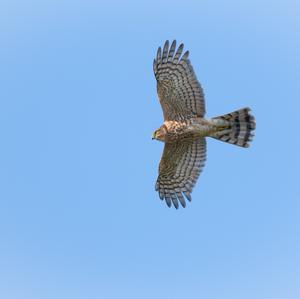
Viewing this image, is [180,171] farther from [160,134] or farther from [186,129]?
[186,129]

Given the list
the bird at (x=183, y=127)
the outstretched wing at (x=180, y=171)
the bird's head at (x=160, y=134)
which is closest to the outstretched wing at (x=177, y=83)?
the bird at (x=183, y=127)

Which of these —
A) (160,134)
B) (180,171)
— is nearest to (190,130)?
(160,134)

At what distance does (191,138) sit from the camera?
22.5 m

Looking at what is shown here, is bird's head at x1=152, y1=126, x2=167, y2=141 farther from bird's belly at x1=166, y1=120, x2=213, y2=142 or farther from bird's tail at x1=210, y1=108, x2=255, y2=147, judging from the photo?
bird's tail at x1=210, y1=108, x2=255, y2=147

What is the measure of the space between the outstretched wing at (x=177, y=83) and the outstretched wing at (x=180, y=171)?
97cm

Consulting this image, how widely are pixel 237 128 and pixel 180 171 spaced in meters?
1.47

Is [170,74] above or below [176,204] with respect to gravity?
above

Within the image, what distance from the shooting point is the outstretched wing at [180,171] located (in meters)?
23.0

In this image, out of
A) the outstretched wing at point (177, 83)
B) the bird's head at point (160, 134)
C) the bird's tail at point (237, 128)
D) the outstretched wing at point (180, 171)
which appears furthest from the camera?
the outstretched wing at point (180, 171)

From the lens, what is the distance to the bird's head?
73.5 ft

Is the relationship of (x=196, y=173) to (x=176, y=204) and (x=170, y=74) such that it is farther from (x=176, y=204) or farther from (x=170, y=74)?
(x=170, y=74)

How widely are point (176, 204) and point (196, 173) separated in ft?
2.48

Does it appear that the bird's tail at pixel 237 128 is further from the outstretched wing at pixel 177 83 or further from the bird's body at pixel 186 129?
the outstretched wing at pixel 177 83

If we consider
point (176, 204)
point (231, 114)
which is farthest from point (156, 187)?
point (231, 114)
